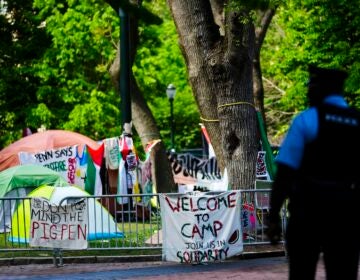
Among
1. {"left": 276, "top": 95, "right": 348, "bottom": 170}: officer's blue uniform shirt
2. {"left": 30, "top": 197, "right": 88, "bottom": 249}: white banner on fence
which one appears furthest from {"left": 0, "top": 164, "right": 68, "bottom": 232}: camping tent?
{"left": 276, "top": 95, "right": 348, "bottom": 170}: officer's blue uniform shirt

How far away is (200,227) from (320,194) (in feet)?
21.1

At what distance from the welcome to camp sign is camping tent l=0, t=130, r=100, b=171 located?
11113 millimetres

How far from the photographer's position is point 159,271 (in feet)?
39.2

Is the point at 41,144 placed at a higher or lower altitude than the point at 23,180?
higher

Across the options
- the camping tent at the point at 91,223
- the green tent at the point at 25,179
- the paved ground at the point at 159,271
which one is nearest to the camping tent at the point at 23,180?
the green tent at the point at 25,179

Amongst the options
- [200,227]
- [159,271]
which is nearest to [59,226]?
[159,271]

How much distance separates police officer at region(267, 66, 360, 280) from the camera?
5.91 m

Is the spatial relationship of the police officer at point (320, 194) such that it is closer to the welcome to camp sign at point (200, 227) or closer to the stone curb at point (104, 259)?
the welcome to camp sign at point (200, 227)

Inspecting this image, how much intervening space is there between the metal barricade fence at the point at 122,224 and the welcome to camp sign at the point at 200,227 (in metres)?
0.61

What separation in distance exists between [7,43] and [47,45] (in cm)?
163

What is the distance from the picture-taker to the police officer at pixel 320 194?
5.91m

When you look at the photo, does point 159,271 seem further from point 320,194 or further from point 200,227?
point 320,194

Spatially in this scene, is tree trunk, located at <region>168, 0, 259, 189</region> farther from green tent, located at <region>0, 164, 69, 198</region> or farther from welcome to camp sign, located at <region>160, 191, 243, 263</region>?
green tent, located at <region>0, 164, 69, 198</region>

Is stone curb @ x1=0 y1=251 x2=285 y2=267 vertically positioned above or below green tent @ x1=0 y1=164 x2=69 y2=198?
below
